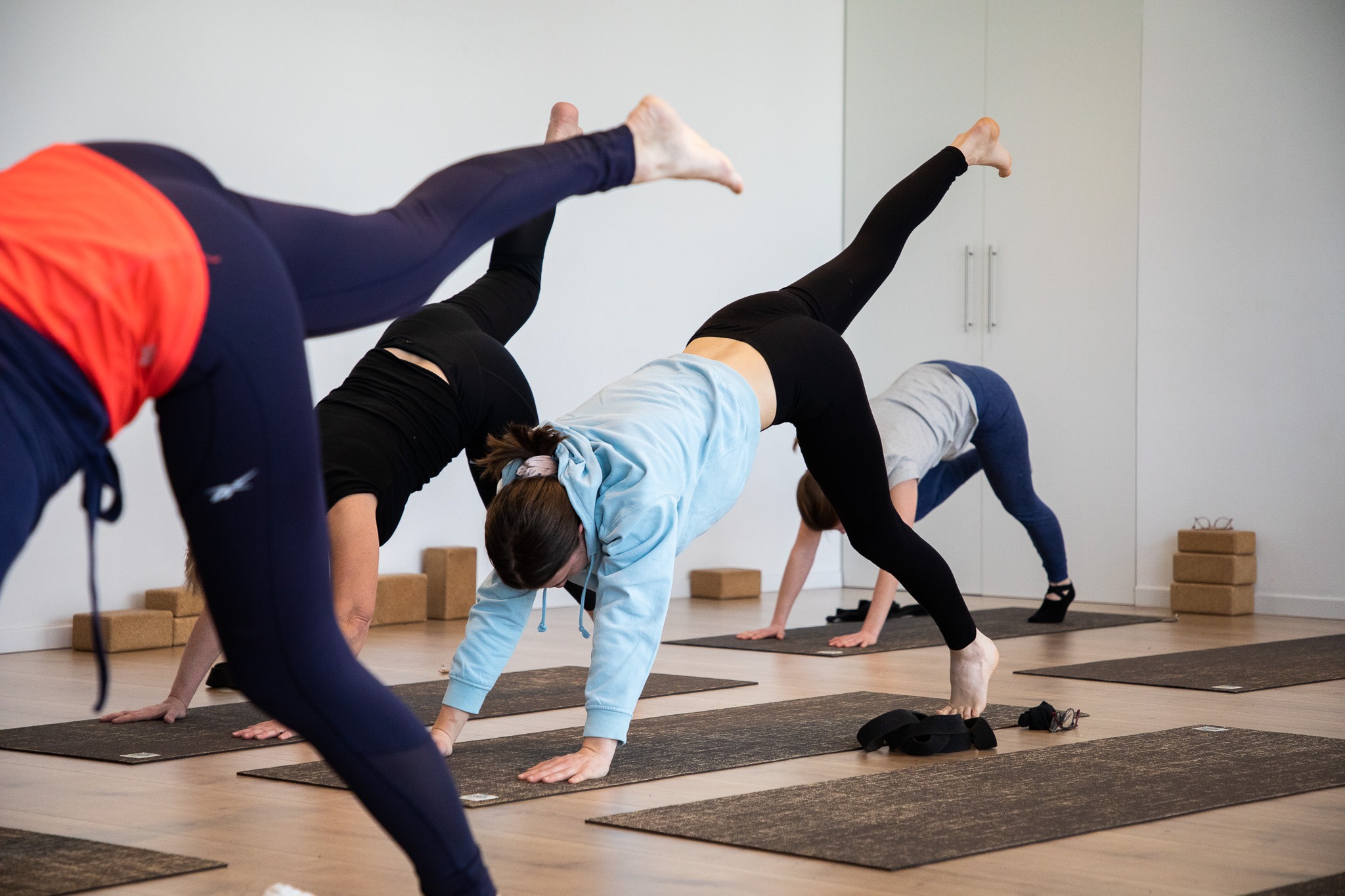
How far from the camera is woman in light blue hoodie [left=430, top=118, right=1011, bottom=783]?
2158mm

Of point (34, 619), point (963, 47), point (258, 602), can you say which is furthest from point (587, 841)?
point (963, 47)

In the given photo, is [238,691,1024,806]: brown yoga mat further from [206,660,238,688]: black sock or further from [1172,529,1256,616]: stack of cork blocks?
[1172,529,1256,616]: stack of cork blocks

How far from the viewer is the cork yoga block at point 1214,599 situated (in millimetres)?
5312

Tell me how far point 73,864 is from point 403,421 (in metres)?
1.13

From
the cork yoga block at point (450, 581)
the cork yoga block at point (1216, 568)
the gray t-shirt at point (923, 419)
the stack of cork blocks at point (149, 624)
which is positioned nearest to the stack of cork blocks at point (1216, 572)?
the cork yoga block at point (1216, 568)

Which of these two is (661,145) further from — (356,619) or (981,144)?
(981,144)

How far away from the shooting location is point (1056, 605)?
4.93 m

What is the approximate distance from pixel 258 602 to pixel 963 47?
5.69m

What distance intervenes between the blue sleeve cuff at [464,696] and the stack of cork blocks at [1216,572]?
3762 mm

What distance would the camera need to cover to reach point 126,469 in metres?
4.48

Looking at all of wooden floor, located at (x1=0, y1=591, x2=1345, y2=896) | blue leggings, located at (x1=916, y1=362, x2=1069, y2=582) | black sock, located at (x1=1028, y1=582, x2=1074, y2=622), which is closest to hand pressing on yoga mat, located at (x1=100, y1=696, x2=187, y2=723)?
wooden floor, located at (x1=0, y1=591, x2=1345, y2=896)

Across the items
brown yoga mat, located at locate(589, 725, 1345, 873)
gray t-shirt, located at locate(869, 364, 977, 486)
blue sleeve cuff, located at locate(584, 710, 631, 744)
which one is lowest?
brown yoga mat, located at locate(589, 725, 1345, 873)

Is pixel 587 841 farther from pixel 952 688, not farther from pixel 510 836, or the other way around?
pixel 952 688

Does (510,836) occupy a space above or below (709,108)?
below
